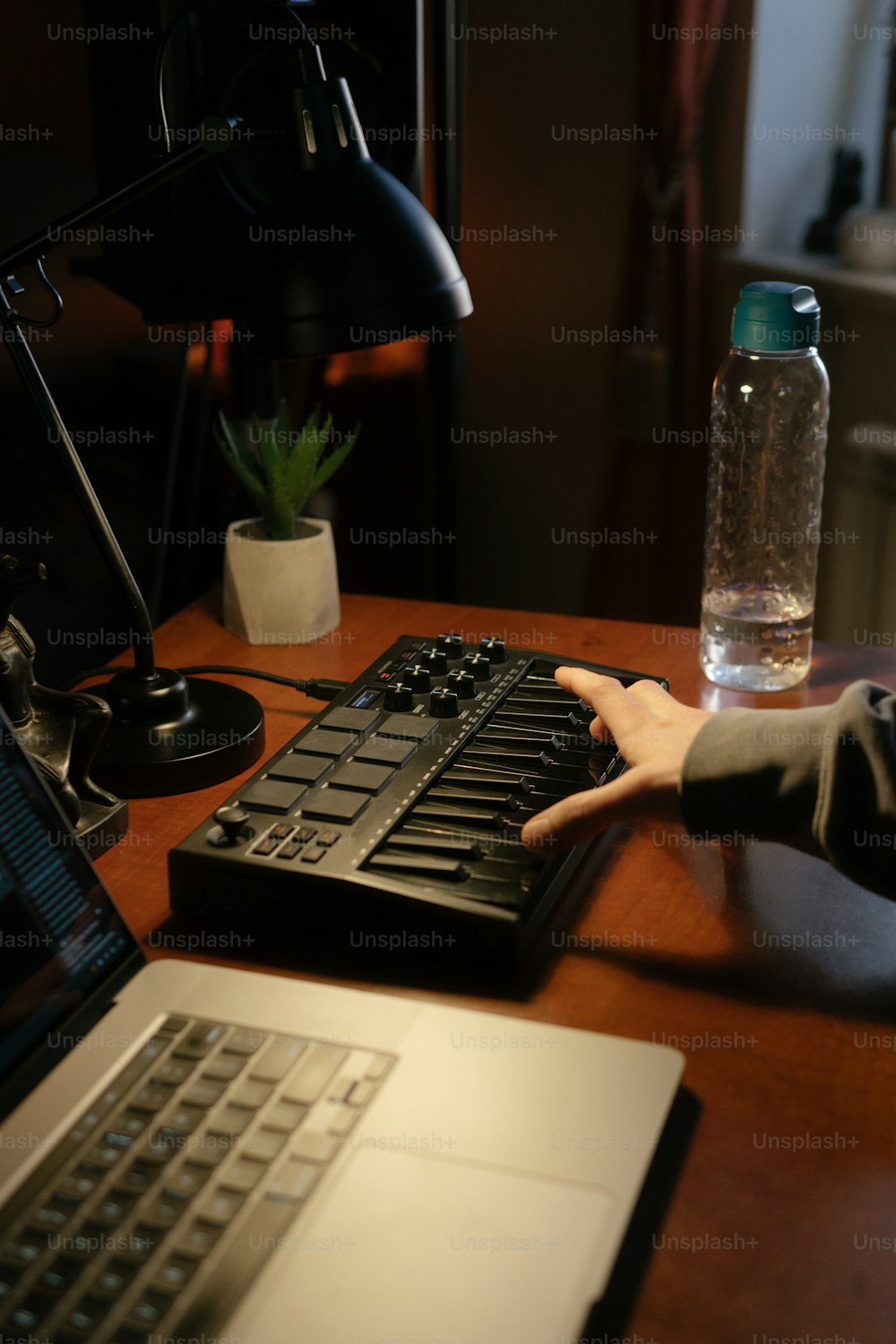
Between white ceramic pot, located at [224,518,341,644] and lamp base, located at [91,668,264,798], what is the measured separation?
8.1 inches

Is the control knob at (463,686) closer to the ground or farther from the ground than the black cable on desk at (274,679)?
farther from the ground

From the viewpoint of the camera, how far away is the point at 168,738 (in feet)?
3.25

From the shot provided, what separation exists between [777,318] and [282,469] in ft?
1.56

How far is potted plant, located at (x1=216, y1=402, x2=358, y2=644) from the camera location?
1236mm

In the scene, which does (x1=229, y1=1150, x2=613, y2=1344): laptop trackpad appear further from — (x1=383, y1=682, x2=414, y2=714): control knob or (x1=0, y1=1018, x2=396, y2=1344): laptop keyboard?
(x1=383, y1=682, x2=414, y2=714): control knob

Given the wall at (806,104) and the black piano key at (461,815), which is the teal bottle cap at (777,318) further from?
the wall at (806,104)

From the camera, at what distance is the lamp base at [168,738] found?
3.14 ft

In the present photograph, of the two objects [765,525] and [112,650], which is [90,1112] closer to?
[112,650]

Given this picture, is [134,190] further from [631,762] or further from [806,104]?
[806,104]

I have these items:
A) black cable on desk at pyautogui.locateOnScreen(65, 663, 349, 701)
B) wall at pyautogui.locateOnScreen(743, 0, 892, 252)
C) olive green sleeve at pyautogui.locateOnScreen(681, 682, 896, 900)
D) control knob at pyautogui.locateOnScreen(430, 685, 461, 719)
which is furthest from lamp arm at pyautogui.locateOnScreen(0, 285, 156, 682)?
wall at pyautogui.locateOnScreen(743, 0, 892, 252)

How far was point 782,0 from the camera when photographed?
6.34 feet

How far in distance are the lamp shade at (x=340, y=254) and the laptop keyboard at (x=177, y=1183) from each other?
1.53 feet

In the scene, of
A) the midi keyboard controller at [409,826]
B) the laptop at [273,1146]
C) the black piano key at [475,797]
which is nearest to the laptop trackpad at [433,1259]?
the laptop at [273,1146]

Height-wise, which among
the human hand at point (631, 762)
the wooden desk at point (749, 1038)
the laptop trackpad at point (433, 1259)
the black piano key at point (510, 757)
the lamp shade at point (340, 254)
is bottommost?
the wooden desk at point (749, 1038)
